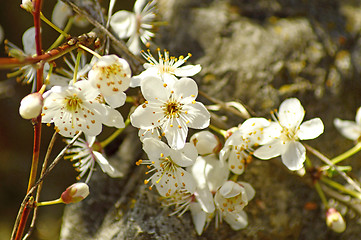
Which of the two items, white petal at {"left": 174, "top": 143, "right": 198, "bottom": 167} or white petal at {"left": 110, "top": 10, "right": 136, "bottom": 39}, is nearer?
white petal at {"left": 174, "top": 143, "right": 198, "bottom": 167}

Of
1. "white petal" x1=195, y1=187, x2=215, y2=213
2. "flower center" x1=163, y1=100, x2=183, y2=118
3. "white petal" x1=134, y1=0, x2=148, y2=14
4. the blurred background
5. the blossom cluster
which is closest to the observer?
the blossom cluster

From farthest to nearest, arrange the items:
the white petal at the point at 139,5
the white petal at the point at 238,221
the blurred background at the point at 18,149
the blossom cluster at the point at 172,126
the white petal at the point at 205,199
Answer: the blurred background at the point at 18,149 < the white petal at the point at 139,5 < the white petal at the point at 238,221 < the white petal at the point at 205,199 < the blossom cluster at the point at 172,126

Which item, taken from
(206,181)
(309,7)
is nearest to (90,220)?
(206,181)

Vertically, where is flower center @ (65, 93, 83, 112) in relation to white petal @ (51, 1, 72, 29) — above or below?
below

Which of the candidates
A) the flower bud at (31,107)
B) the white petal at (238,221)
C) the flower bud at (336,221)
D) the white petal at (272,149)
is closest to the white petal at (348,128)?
the flower bud at (336,221)

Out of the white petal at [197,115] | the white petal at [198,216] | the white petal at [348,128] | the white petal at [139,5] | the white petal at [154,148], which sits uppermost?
the white petal at [139,5]

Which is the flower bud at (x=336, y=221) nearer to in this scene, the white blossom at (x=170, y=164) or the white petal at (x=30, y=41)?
the white blossom at (x=170, y=164)

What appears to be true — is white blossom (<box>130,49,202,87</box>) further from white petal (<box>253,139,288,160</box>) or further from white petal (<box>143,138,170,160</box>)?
white petal (<box>253,139,288,160</box>)

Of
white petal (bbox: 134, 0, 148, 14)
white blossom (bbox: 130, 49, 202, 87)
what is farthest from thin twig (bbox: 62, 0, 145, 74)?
white petal (bbox: 134, 0, 148, 14)
